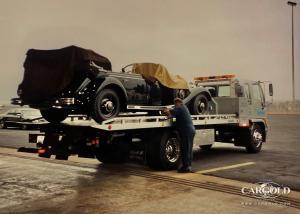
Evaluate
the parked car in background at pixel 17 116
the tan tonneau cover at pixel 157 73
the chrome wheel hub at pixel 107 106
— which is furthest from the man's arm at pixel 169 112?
the parked car in background at pixel 17 116

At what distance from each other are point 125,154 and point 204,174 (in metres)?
1.92

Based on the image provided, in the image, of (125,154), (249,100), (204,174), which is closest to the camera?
(204,174)

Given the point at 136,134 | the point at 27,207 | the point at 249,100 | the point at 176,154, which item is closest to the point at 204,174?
the point at 176,154

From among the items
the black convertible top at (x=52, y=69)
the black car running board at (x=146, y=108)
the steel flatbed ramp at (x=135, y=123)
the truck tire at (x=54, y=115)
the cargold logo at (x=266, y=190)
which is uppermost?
the black convertible top at (x=52, y=69)

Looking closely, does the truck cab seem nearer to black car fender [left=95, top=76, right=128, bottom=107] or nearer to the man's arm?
the man's arm

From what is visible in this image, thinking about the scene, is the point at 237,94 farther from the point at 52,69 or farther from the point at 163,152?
the point at 52,69

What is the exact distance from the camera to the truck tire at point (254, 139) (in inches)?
473

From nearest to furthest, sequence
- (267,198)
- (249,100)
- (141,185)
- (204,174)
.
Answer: (267,198) < (141,185) < (204,174) < (249,100)

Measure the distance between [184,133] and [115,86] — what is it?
1944 millimetres

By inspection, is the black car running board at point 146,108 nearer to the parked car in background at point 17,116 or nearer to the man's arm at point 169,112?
the man's arm at point 169,112

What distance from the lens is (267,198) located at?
6.02 metres

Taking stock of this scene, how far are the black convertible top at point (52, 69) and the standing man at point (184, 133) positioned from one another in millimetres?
2023

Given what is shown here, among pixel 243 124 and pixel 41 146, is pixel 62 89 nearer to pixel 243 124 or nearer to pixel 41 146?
pixel 41 146

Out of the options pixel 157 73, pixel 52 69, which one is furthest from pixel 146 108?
pixel 52 69
